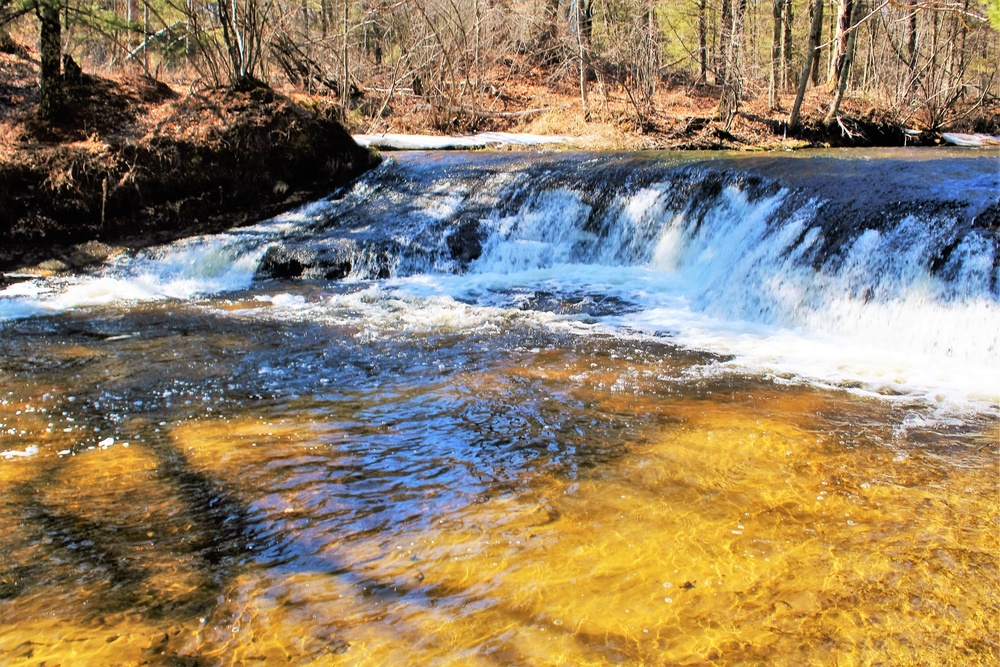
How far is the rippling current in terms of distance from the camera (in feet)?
8.17

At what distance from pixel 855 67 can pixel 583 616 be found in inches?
1223

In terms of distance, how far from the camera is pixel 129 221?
11.0m

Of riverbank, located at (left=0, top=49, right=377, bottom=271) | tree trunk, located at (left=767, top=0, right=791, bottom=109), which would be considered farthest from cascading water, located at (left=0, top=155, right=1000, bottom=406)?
tree trunk, located at (left=767, top=0, right=791, bottom=109)

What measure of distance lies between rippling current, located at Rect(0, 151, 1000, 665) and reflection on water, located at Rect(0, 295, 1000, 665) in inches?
0.6

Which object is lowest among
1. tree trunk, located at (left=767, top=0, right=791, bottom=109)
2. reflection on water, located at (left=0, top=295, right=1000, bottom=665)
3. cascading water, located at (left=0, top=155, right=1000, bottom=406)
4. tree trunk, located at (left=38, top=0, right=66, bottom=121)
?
reflection on water, located at (left=0, top=295, right=1000, bottom=665)

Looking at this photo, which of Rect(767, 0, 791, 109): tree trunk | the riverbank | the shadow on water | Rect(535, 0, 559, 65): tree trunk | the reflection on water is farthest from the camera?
Rect(535, 0, 559, 65): tree trunk

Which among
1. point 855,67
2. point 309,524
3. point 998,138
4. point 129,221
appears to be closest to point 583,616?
point 309,524

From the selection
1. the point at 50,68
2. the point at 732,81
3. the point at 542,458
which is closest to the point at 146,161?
the point at 50,68

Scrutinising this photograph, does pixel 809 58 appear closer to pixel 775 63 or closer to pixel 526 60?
pixel 775 63

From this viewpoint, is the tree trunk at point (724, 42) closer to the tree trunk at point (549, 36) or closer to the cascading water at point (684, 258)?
the tree trunk at point (549, 36)

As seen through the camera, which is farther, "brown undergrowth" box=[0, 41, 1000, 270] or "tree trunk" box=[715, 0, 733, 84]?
"tree trunk" box=[715, 0, 733, 84]

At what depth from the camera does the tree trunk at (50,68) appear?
10.4 meters

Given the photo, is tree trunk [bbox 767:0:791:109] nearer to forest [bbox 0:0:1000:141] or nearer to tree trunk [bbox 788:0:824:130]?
forest [bbox 0:0:1000:141]

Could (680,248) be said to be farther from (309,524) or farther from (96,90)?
(96,90)
